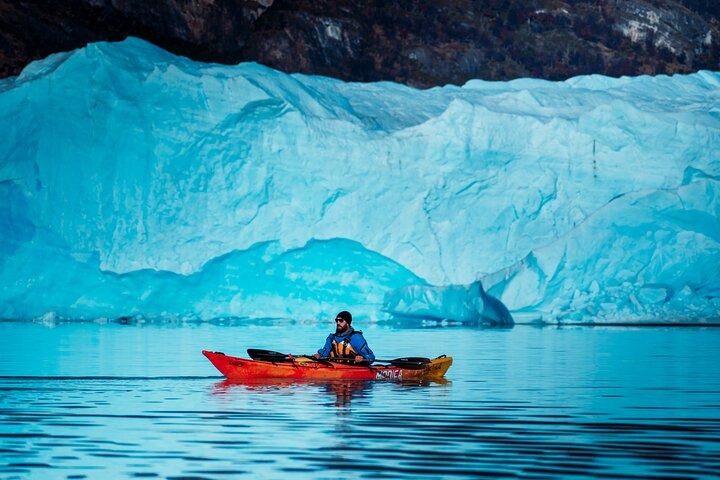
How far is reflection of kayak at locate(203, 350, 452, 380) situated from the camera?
11.7 m

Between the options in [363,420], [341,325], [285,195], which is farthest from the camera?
[285,195]

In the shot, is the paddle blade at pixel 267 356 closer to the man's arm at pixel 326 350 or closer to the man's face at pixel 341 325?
the man's arm at pixel 326 350

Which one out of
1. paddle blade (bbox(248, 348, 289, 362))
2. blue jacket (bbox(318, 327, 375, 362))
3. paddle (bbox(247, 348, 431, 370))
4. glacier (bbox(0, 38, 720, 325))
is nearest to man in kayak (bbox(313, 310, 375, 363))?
blue jacket (bbox(318, 327, 375, 362))

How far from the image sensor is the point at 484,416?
8422 millimetres

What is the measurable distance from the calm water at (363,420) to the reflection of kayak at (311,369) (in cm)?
19

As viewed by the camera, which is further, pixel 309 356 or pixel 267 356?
pixel 267 356

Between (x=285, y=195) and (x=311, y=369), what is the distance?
1211cm

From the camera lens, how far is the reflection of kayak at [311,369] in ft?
38.3

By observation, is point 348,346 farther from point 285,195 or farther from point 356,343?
point 285,195

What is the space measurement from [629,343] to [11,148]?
504 inches

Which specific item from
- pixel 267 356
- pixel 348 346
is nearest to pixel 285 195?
pixel 267 356

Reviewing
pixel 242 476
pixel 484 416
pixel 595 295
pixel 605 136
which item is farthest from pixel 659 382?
pixel 605 136

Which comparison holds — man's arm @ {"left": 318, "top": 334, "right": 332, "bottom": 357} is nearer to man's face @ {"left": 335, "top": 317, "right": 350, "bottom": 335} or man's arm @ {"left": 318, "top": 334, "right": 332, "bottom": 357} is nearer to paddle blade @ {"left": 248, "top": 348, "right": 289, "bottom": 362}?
man's face @ {"left": 335, "top": 317, "right": 350, "bottom": 335}

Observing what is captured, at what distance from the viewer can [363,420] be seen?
8.13 metres
